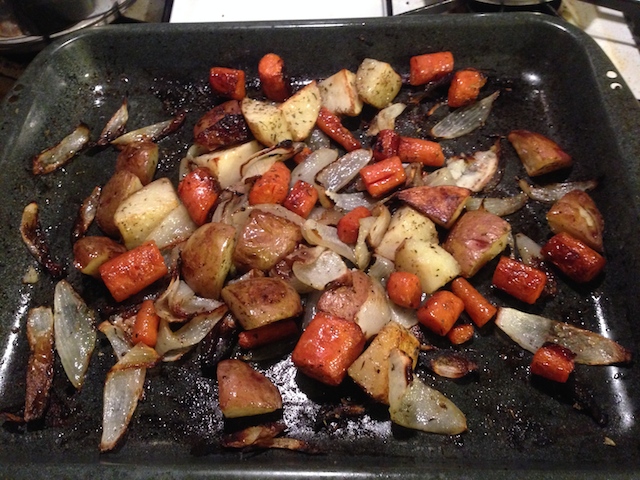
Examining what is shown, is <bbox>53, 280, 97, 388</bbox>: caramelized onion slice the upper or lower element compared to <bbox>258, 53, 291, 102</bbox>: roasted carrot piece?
lower

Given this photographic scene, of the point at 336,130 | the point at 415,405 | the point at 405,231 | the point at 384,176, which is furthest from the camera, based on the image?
the point at 336,130

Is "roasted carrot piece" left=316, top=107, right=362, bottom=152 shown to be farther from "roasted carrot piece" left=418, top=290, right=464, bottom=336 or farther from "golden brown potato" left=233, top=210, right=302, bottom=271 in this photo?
"roasted carrot piece" left=418, top=290, right=464, bottom=336

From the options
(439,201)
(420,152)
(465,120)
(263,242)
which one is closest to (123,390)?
(263,242)

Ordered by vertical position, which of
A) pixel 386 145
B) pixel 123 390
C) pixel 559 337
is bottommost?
pixel 559 337

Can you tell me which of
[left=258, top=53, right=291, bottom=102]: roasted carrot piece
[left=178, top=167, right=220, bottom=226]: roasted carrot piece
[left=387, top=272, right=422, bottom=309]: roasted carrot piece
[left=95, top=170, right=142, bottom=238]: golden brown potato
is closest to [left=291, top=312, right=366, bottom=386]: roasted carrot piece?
[left=387, top=272, right=422, bottom=309]: roasted carrot piece

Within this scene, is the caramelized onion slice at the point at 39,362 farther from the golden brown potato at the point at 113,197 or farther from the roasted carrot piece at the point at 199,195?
the roasted carrot piece at the point at 199,195

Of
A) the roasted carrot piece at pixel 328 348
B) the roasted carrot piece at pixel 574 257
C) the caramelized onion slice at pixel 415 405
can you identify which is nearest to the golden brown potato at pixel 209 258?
the roasted carrot piece at pixel 328 348

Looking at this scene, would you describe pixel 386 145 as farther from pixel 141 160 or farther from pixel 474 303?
pixel 141 160
